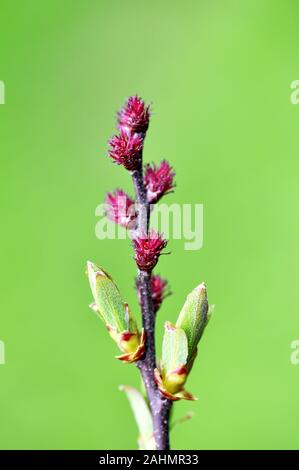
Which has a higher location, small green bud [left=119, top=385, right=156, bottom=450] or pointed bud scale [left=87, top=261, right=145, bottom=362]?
pointed bud scale [left=87, top=261, right=145, bottom=362]

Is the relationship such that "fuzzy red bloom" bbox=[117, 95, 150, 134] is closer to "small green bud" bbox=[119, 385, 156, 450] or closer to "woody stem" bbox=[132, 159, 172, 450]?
"woody stem" bbox=[132, 159, 172, 450]

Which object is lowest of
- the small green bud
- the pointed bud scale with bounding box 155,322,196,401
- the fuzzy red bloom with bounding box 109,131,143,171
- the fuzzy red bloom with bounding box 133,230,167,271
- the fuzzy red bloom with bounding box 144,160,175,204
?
the small green bud

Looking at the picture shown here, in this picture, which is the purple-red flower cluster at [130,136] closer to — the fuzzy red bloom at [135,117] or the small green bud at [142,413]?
the fuzzy red bloom at [135,117]

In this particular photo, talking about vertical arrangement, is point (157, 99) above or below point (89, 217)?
above

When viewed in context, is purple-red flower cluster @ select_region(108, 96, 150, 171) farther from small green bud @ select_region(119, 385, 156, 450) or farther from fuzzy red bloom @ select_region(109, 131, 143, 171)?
small green bud @ select_region(119, 385, 156, 450)

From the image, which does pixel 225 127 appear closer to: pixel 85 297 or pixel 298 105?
pixel 298 105

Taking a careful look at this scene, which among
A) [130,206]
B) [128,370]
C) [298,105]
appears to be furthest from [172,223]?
[298,105]

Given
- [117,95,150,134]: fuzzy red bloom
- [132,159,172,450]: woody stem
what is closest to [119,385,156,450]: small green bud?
[132,159,172,450]: woody stem
